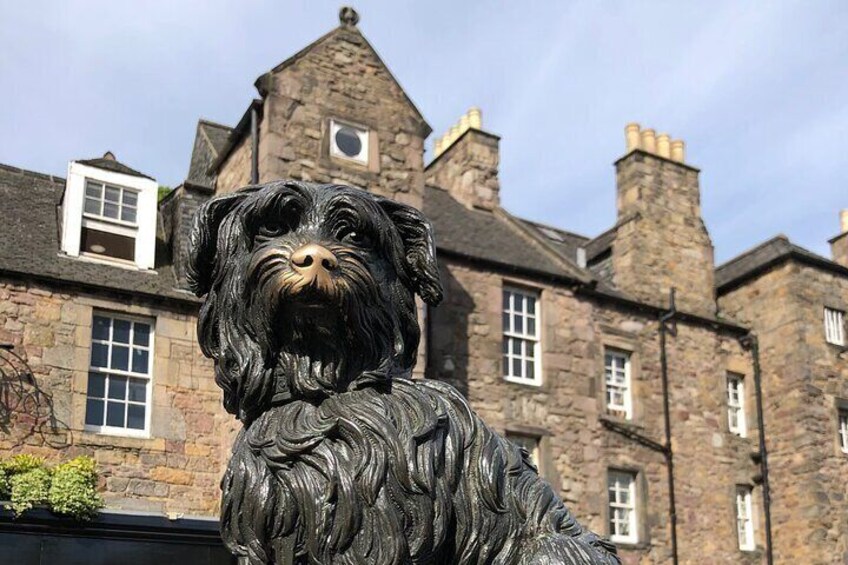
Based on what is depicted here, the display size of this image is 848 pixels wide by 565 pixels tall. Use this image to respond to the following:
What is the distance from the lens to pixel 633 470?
63.3 ft

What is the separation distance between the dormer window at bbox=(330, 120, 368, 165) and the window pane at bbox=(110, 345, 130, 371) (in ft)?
13.0

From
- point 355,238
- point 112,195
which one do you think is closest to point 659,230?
point 112,195

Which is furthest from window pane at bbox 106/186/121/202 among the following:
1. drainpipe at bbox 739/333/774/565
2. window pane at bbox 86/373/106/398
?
drainpipe at bbox 739/333/774/565

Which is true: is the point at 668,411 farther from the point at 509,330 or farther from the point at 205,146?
the point at 205,146

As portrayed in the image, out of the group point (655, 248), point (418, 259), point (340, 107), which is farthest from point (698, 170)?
point (418, 259)

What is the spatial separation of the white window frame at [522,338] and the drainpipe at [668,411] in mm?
2946

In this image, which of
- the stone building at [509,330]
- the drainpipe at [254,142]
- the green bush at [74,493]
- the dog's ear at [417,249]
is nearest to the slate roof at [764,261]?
the stone building at [509,330]

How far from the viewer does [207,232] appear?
301cm

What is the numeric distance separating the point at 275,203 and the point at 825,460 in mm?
19408

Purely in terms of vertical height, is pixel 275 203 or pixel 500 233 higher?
pixel 500 233

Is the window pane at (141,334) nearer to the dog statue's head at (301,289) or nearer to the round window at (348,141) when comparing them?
the round window at (348,141)

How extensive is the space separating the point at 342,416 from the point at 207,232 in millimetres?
627

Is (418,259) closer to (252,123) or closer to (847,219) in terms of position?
(252,123)

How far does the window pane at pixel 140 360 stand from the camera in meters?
14.9
